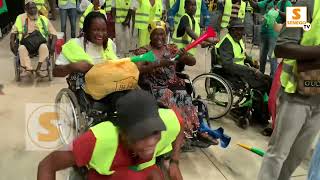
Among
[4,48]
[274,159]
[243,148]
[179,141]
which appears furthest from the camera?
[4,48]

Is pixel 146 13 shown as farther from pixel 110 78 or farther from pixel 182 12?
pixel 110 78

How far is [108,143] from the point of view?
1.42 m

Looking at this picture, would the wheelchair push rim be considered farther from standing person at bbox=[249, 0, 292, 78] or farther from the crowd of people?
standing person at bbox=[249, 0, 292, 78]

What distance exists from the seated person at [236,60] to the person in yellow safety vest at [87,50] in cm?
134

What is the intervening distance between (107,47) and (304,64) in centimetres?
181

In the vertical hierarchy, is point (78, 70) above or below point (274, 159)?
above

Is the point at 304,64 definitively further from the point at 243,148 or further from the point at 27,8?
the point at 27,8

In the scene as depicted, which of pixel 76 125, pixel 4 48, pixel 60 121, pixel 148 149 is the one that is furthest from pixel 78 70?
pixel 4 48

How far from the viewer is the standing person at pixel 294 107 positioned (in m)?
2.04

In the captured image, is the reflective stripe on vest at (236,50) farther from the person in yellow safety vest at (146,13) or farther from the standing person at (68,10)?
the standing person at (68,10)

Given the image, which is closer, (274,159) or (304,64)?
(304,64)

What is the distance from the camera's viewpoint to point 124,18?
6609 millimetres

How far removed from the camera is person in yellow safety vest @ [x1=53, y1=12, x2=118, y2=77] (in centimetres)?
308

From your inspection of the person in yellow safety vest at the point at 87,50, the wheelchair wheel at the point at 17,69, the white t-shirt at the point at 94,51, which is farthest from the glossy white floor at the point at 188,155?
the white t-shirt at the point at 94,51
